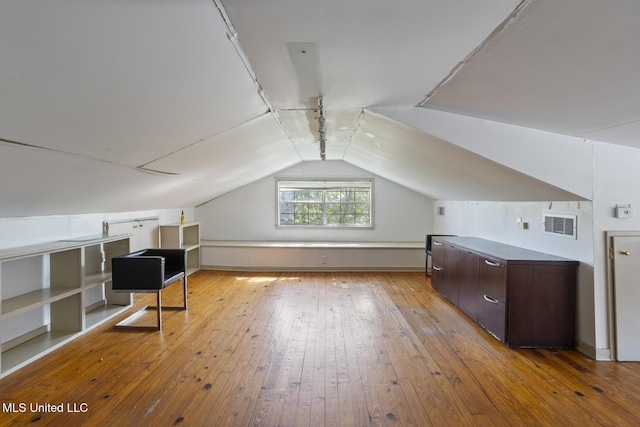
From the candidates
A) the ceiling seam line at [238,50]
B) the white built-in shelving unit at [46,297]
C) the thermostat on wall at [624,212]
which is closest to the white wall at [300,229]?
the white built-in shelving unit at [46,297]

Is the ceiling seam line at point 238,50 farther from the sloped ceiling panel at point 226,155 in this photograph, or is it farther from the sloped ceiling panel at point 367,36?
the sloped ceiling panel at point 226,155

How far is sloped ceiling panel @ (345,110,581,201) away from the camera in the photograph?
2629 mm

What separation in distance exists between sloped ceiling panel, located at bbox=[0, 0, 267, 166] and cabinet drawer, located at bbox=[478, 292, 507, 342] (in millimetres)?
2863

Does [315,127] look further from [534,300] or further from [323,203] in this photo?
[323,203]

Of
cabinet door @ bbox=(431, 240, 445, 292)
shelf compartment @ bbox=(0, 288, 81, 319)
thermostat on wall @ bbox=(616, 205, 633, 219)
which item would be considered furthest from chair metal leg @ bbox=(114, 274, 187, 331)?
thermostat on wall @ bbox=(616, 205, 633, 219)

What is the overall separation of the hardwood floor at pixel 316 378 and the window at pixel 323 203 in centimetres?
301

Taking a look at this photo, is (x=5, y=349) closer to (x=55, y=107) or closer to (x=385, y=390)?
(x=55, y=107)

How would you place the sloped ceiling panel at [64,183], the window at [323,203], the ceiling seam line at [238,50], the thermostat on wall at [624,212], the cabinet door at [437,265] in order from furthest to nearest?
1. the window at [323,203]
2. the cabinet door at [437,265]
3. the thermostat on wall at [624,212]
4. the sloped ceiling panel at [64,183]
5. the ceiling seam line at [238,50]

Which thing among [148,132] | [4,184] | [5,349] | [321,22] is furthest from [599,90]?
[5,349]

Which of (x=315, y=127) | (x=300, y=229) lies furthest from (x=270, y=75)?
(x=300, y=229)

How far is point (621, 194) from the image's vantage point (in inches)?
98.1

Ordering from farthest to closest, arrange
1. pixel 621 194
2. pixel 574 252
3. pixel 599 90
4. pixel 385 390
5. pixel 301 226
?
pixel 301 226, pixel 574 252, pixel 621 194, pixel 385 390, pixel 599 90

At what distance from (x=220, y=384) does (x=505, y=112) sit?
9.17ft

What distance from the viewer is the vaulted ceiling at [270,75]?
1095 mm
